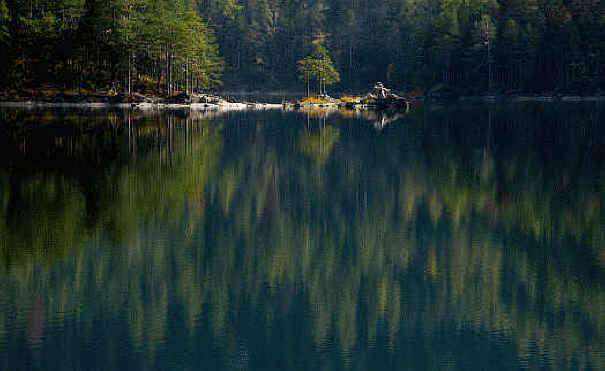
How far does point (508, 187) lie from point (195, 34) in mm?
95202

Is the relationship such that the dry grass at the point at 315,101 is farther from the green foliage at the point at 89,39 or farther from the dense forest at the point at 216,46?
the green foliage at the point at 89,39

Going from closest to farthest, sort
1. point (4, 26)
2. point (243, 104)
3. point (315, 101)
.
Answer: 1. point (4, 26)
2. point (243, 104)
3. point (315, 101)

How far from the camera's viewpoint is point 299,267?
1606 cm

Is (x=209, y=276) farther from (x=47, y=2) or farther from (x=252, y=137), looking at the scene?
(x=47, y=2)

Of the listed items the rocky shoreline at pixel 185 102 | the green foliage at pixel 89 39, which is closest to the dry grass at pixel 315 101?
the rocky shoreline at pixel 185 102

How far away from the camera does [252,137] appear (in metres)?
52.8

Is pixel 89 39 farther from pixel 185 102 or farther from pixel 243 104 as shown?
pixel 243 104

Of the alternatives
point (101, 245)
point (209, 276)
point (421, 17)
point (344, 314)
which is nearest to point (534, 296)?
point (344, 314)

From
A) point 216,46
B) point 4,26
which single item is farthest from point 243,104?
point 4,26

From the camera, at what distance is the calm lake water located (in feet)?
38.4

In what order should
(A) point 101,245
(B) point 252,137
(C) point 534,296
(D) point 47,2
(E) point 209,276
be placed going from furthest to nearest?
(D) point 47,2
(B) point 252,137
(A) point 101,245
(E) point 209,276
(C) point 534,296

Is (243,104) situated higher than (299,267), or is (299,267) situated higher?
(243,104)

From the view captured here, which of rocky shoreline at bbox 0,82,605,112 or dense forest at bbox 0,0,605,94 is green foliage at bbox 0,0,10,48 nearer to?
dense forest at bbox 0,0,605,94

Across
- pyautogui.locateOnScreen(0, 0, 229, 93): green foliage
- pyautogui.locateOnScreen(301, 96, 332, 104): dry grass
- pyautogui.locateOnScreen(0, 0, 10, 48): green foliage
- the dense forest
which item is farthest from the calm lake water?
pyautogui.locateOnScreen(301, 96, 332, 104): dry grass
